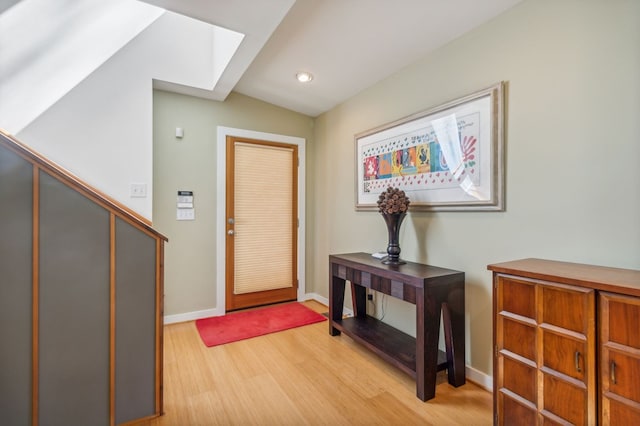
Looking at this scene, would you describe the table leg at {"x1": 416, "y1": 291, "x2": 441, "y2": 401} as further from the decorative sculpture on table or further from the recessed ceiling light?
the recessed ceiling light

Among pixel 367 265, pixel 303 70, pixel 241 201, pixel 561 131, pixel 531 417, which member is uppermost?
pixel 303 70

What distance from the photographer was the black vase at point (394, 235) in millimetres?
2311

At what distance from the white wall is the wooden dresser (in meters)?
2.88

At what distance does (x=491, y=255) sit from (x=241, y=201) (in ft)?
8.37

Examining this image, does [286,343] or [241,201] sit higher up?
[241,201]

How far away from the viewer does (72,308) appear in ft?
4.78

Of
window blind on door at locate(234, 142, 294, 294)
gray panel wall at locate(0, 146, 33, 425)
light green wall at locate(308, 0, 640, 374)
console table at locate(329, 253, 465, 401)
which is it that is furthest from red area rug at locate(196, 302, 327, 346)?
gray panel wall at locate(0, 146, 33, 425)

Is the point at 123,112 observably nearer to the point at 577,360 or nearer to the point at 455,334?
the point at 455,334

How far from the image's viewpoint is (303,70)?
9.22ft

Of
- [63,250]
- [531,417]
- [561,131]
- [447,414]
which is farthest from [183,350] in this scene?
[561,131]

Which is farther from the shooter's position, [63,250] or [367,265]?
[367,265]

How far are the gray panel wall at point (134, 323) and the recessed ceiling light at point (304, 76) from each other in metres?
2.07

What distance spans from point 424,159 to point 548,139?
32.4 inches

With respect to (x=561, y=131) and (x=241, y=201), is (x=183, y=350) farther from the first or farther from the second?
(x=561, y=131)
